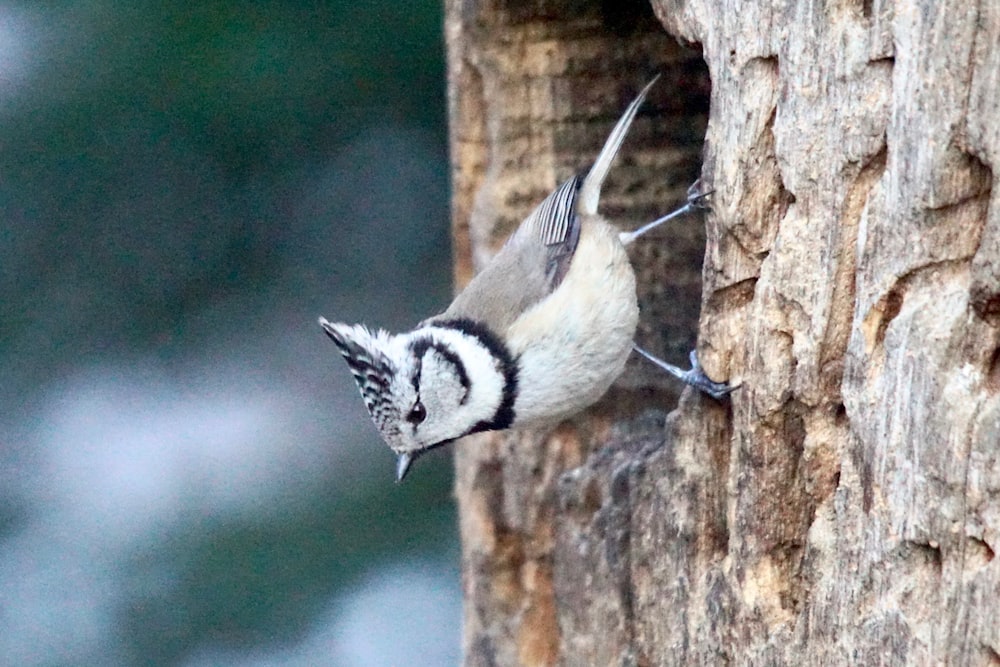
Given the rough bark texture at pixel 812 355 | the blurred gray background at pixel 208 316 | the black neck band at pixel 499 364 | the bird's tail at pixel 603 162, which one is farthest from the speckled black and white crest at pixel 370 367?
the blurred gray background at pixel 208 316

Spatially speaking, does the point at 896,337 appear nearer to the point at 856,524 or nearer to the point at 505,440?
the point at 856,524

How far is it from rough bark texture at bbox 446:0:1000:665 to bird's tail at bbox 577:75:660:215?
211 millimetres

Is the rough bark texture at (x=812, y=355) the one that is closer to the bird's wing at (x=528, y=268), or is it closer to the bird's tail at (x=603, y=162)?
the bird's tail at (x=603, y=162)

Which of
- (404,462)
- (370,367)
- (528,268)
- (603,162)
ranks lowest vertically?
(404,462)

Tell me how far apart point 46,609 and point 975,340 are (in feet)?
8.51

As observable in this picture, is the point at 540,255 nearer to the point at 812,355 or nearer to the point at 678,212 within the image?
the point at 678,212

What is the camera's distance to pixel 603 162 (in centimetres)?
250

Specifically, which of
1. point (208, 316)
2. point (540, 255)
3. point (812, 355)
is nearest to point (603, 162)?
point (540, 255)

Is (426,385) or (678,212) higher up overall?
(678,212)

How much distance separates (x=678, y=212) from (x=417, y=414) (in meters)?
0.67

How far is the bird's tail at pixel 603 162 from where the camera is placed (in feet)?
8.15

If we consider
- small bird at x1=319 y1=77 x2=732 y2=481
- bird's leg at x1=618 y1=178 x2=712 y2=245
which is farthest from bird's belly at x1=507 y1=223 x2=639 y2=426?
bird's leg at x1=618 y1=178 x2=712 y2=245

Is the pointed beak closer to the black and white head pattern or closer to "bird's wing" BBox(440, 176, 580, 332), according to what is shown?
the black and white head pattern

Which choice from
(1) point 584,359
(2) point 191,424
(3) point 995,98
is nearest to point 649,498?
(1) point 584,359
